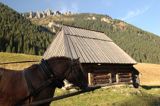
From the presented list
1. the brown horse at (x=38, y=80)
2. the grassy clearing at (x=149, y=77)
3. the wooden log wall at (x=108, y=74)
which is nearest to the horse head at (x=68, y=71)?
the brown horse at (x=38, y=80)

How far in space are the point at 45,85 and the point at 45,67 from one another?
1.27 ft

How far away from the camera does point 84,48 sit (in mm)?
31000

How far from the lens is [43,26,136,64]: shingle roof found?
2896 centimetres

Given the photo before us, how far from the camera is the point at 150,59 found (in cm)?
16300

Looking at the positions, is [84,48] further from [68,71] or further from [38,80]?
[38,80]

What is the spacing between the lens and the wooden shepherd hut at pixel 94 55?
29219mm

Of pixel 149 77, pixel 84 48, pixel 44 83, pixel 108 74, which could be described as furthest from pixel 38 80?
pixel 149 77

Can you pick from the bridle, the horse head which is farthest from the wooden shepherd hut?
the bridle

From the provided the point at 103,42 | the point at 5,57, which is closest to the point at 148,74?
the point at 5,57

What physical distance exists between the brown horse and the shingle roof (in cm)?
2043

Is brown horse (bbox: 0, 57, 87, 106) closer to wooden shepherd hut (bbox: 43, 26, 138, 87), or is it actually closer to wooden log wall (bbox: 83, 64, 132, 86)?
wooden shepherd hut (bbox: 43, 26, 138, 87)

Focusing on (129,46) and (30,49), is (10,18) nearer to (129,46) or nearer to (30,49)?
(30,49)

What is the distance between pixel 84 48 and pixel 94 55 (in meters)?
1.32

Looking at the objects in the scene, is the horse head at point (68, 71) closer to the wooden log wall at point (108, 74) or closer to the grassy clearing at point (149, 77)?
the wooden log wall at point (108, 74)
